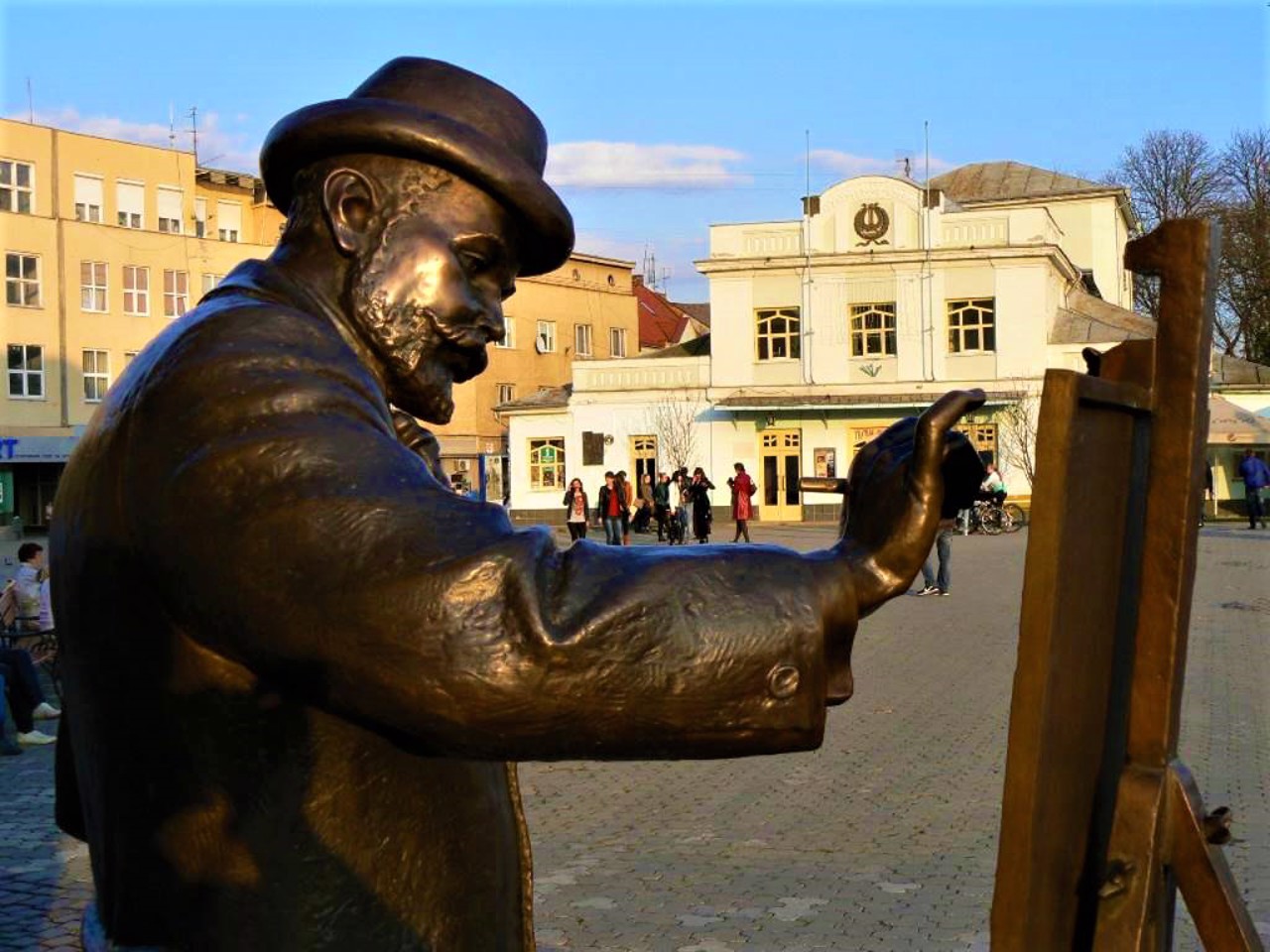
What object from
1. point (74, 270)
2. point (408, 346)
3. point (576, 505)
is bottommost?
point (576, 505)

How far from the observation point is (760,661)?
4.21 feet

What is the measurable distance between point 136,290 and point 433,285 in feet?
163

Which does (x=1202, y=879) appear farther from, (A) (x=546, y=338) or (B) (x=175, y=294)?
(A) (x=546, y=338)

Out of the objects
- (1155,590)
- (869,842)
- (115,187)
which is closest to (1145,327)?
(115,187)

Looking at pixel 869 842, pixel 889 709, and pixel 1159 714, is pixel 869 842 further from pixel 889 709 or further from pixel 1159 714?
pixel 1159 714

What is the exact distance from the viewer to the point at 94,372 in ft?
158

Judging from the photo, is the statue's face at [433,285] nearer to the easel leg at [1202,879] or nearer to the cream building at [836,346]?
the easel leg at [1202,879]

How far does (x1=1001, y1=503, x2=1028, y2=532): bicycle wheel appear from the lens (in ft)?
115

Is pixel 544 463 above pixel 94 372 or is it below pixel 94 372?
below

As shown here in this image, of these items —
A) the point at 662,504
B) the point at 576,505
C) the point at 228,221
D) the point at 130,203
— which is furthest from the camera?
the point at 228,221

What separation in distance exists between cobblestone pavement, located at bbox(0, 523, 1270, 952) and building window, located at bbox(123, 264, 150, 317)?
40.5 m

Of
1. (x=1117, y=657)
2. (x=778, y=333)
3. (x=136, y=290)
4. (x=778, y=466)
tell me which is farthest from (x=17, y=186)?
(x=1117, y=657)

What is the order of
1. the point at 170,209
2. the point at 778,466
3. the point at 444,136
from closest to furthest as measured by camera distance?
1. the point at 444,136
2. the point at 778,466
3. the point at 170,209

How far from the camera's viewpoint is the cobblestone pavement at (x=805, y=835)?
5.96m
